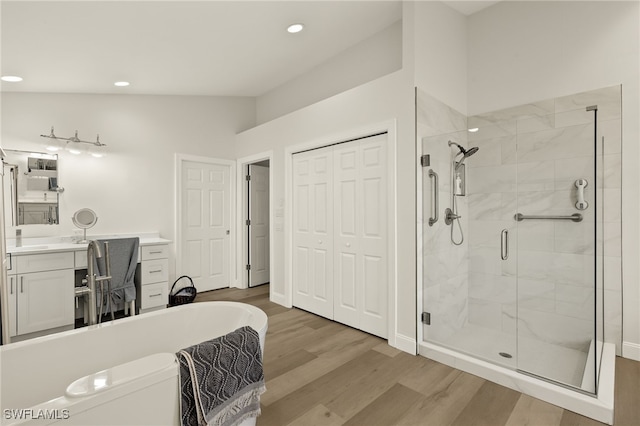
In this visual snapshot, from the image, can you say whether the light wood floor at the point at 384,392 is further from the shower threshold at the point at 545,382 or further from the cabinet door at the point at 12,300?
the cabinet door at the point at 12,300

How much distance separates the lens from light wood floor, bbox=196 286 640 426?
71.2 inches

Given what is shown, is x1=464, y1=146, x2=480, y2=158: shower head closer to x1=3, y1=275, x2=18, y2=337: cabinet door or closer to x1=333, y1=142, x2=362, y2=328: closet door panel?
x1=333, y1=142, x2=362, y2=328: closet door panel

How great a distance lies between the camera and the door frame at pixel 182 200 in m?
4.27

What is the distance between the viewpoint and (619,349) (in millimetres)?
2541

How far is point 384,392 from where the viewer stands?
2076 millimetres

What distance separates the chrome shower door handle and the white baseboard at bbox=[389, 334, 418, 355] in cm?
103

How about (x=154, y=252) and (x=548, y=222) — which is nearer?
(x=548, y=222)

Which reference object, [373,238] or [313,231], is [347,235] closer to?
[373,238]

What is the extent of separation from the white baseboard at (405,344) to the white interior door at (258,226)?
2.71m

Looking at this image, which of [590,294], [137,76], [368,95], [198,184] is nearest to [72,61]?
[137,76]

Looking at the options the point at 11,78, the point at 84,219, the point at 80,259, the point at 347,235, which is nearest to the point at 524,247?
the point at 347,235

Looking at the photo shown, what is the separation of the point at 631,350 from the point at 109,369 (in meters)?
3.54

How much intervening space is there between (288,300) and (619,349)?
10.2ft

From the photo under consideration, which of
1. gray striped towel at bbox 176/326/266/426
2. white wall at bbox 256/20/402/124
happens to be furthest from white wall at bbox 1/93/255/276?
gray striped towel at bbox 176/326/266/426
